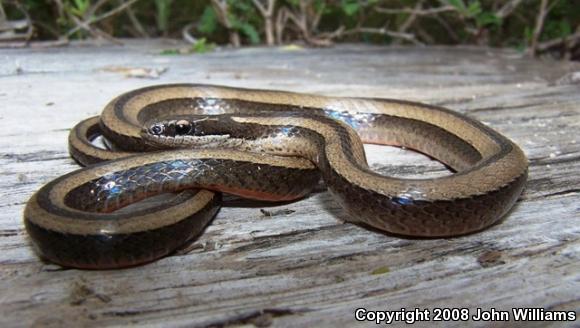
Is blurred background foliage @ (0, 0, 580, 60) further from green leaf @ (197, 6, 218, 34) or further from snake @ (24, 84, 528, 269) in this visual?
snake @ (24, 84, 528, 269)

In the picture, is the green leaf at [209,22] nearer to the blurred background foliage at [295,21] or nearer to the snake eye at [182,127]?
the blurred background foliage at [295,21]

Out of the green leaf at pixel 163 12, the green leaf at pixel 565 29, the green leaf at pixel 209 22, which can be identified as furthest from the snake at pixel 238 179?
the green leaf at pixel 565 29

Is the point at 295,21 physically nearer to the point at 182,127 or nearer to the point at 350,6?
the point at 350,6

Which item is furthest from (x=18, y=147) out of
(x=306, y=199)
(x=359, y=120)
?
(x=359, y=120)

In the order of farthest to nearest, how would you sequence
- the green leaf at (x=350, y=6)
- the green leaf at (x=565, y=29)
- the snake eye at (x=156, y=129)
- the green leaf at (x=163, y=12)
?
1. the green leaf at (x=163, y=12)
2. the green leaf at (x=565, y=29)
3. the green leaf at (x=350, y=6)
4. the snake eye at (x=156, y=129)

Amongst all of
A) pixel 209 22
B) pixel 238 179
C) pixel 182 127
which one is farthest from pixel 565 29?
pixel 238 179

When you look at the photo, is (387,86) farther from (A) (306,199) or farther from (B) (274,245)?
(B) (274,245)
